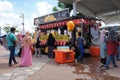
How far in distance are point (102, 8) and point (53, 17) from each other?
15428 mm

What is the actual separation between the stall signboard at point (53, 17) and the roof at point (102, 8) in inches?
390

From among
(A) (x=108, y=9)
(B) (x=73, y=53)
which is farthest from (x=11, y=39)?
(A) (x=108, y=9)

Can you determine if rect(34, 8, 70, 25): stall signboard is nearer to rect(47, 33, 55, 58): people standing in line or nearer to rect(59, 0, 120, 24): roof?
rect(47, 33, 55, 58): people standing in line

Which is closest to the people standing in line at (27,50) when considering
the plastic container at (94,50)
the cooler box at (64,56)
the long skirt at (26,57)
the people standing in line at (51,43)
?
the long skirt at (26,57)

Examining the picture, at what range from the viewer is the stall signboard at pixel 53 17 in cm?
1511

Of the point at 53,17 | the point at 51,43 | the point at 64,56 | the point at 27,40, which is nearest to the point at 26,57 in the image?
the point at 27,40

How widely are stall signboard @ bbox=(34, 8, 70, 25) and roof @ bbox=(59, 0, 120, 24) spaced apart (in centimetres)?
990

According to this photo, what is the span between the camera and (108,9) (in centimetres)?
3011

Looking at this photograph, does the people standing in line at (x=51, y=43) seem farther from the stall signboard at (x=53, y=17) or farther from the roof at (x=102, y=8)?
the roof at (x=102, y=8)

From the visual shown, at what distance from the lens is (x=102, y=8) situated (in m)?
30.5

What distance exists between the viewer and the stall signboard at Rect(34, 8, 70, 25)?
1511 centimetres

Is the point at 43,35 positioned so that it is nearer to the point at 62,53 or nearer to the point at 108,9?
the point at 62,53

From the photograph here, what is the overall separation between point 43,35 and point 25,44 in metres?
5.83

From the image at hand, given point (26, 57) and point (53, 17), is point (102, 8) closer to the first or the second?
point (53, 17)
